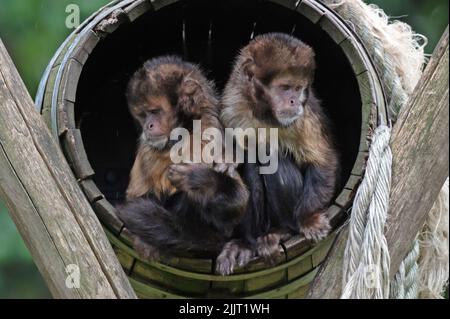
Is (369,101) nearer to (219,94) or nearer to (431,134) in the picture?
(431,134)

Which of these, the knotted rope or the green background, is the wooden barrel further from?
the green background

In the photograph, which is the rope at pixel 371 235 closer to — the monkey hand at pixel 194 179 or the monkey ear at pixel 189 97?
the monkey hand at pixel 194 179

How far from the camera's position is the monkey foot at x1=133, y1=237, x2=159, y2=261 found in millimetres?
3477

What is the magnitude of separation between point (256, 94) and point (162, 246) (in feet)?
2.93

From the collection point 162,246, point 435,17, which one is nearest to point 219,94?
point 162,246

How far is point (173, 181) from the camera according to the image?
352cm

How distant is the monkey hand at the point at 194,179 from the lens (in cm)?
348

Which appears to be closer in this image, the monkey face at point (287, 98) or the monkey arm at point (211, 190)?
the monkey arm at point (211, 190)

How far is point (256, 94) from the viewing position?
3889 millimetres

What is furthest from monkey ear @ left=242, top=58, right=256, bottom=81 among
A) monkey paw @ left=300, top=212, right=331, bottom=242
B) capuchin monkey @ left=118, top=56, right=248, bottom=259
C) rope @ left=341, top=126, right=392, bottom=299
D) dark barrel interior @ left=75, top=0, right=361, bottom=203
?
rope @ left=341, top=126, right=392, bottom=299

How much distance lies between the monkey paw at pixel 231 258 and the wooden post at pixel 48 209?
58cm

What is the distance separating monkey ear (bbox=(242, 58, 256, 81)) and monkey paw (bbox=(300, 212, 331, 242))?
0.78m
